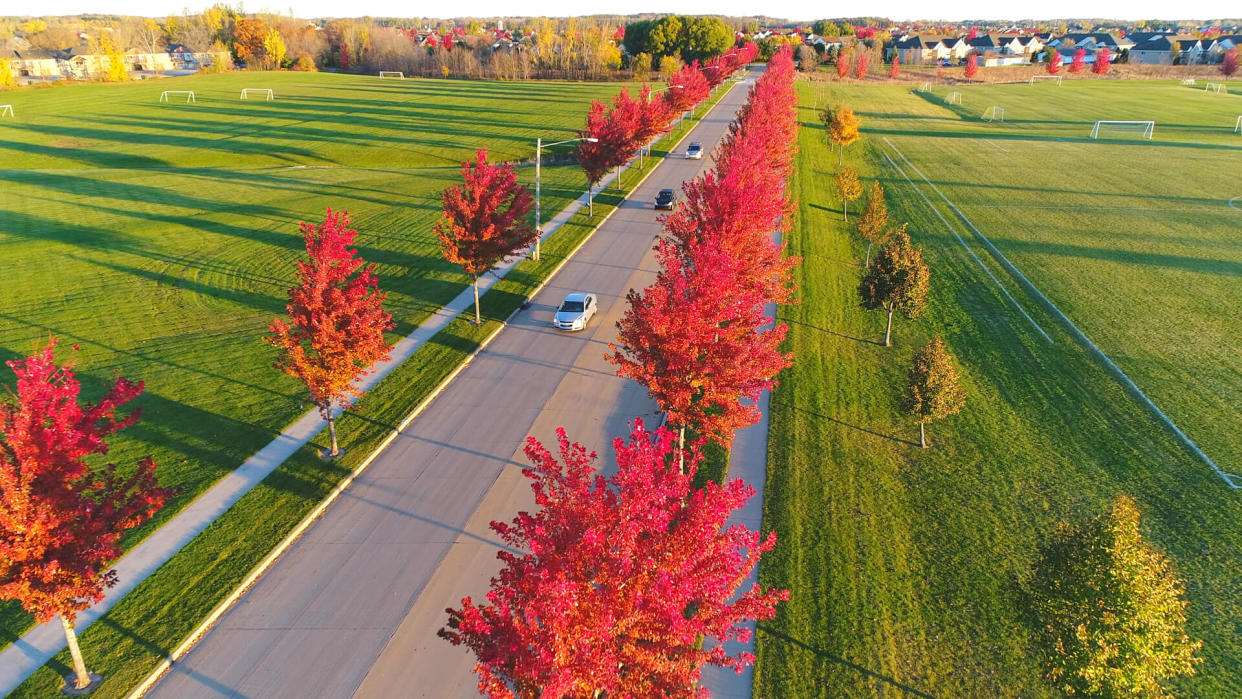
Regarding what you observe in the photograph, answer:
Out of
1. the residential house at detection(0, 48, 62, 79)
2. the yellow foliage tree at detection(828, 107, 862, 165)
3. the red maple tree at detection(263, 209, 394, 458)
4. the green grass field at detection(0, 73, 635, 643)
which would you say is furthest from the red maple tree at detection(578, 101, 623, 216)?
the residential house at detection(0, 48, 62, 79)

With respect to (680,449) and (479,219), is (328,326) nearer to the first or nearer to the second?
(479,219)

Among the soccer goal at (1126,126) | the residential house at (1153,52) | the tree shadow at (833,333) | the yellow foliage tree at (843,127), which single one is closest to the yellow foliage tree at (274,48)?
the yellow foliage tree at (843,127)

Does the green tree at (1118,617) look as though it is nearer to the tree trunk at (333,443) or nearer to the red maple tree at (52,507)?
the red maple tree at (52,507)

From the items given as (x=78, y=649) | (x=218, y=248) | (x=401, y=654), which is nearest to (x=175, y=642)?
(x=78, y=649)

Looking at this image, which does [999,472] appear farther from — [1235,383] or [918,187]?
[918,187]

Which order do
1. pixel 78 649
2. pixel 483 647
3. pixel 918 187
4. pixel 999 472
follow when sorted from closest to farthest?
pixel 483 647
pixel 78 649
pixel 999 472
pixel 918 187

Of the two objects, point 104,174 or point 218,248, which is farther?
point 104,174

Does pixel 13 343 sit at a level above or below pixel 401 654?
above
